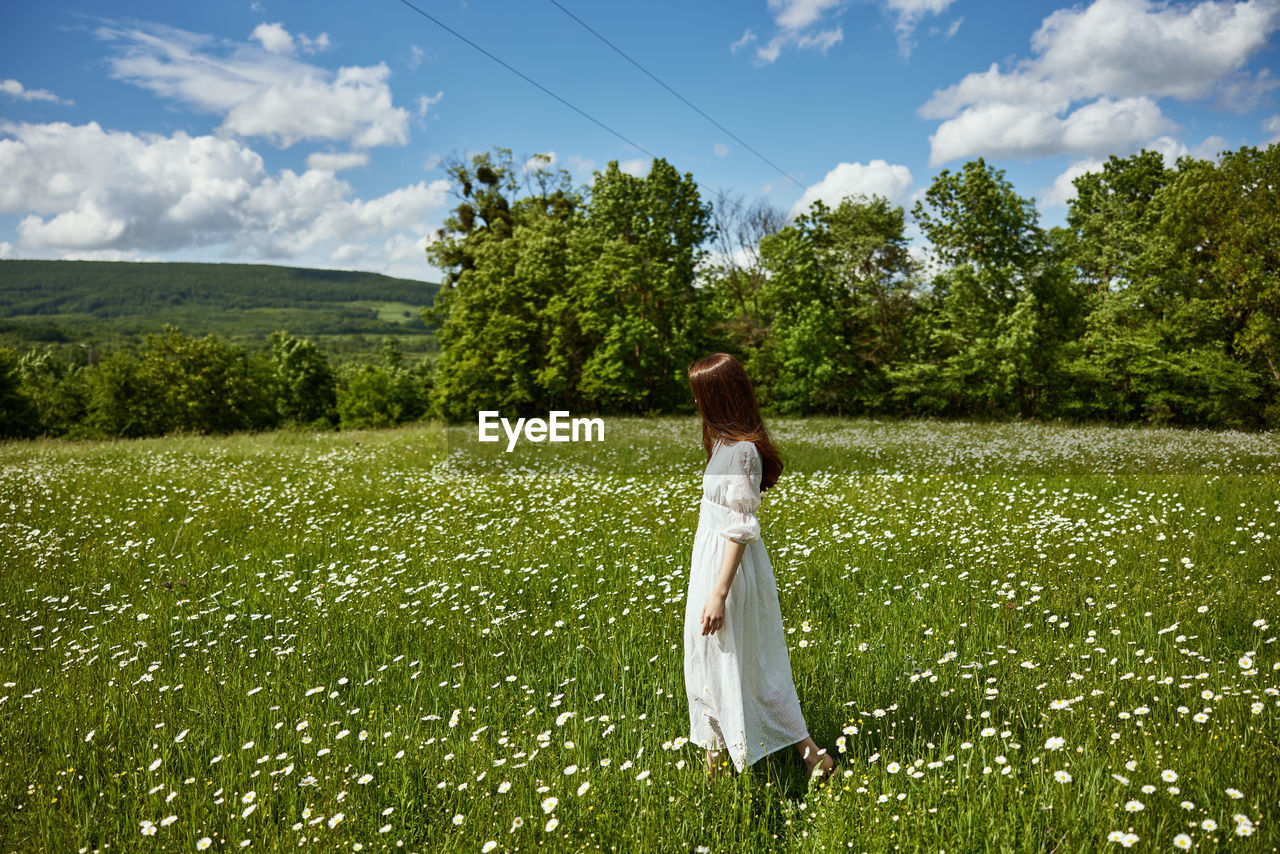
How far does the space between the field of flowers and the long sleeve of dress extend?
1.16 metres

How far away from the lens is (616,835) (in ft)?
10.2

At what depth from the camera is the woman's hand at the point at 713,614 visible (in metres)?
3.37

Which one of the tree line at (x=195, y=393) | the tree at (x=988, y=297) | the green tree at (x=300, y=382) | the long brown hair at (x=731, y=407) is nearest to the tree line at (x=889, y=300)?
the tree at (x=988, y=297)

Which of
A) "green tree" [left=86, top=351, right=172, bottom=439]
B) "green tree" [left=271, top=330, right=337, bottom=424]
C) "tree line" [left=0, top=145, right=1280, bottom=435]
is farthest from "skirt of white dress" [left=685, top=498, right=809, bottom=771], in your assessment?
"green tree" [left=271, top=330, right=337, bottom=424]

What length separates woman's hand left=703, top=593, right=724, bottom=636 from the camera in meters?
3.37

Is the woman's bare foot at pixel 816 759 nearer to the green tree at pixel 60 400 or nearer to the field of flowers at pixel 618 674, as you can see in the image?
the field of flowers at pixel 618 674

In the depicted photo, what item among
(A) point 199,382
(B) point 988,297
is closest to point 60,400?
(A) point 199,382

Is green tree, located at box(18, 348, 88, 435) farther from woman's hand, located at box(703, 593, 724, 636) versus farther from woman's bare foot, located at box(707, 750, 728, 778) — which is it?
woman's hand, located at box(703, 593, 724, 636)

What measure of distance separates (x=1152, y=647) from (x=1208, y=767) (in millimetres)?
1726

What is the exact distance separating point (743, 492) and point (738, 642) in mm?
778

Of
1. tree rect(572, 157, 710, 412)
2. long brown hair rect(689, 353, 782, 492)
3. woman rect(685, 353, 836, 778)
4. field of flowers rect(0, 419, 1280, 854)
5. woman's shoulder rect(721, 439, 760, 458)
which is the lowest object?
field of flowers rect(0, 419, 1280, 854)

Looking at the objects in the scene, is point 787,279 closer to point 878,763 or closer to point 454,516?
point 454,516

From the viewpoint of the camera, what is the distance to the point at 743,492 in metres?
3.41

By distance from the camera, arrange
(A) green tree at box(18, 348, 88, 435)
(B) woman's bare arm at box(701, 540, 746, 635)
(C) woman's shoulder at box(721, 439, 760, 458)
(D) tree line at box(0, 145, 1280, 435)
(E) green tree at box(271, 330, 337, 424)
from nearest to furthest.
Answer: (B) woman's bare arm at box(701, 540, 746, 635)
(C) woman's shoulder at box(721, 439, 760, 458)
(D) tree line at box(0, 145, 1280, 435)
(A) green tree at box(18, 348, 88, 435)
(E) green tree at box(271, 330, 337, 424)
